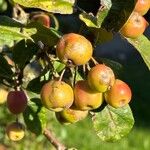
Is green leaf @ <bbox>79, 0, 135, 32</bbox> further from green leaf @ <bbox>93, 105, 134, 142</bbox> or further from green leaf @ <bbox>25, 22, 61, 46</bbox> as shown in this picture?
green leaf @ <bbox>93, 105, 134, 142</bbox>

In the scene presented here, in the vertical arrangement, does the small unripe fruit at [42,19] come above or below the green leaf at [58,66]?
below

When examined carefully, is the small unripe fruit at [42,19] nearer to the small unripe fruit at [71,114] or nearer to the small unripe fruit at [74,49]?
the small unripe fruit at [71,114]

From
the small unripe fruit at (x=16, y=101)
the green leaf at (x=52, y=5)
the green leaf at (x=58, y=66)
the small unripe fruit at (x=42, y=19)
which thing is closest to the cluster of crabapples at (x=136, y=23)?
the green leaf at (x=52, y=5)

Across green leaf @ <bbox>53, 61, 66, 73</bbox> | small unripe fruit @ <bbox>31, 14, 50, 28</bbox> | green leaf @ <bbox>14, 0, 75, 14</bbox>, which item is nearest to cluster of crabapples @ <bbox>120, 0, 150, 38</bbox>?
green leaf @ <bbox>14, 0, 75, 14</bbox>

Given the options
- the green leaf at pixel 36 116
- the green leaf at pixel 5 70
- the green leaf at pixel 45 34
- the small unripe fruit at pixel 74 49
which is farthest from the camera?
the green leaf at pixel 36 116

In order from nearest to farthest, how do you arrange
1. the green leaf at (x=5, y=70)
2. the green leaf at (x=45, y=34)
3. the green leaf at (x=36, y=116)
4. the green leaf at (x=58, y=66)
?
the green leaf at (x=45, y=34) < the green leaf at (x=58, y=66) < the green leaf at (x=5, y=70) < the green leaf at (x=36, y=116)

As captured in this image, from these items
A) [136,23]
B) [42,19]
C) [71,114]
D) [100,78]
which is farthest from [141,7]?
[42,19]

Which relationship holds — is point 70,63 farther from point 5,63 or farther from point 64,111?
point 5,63
